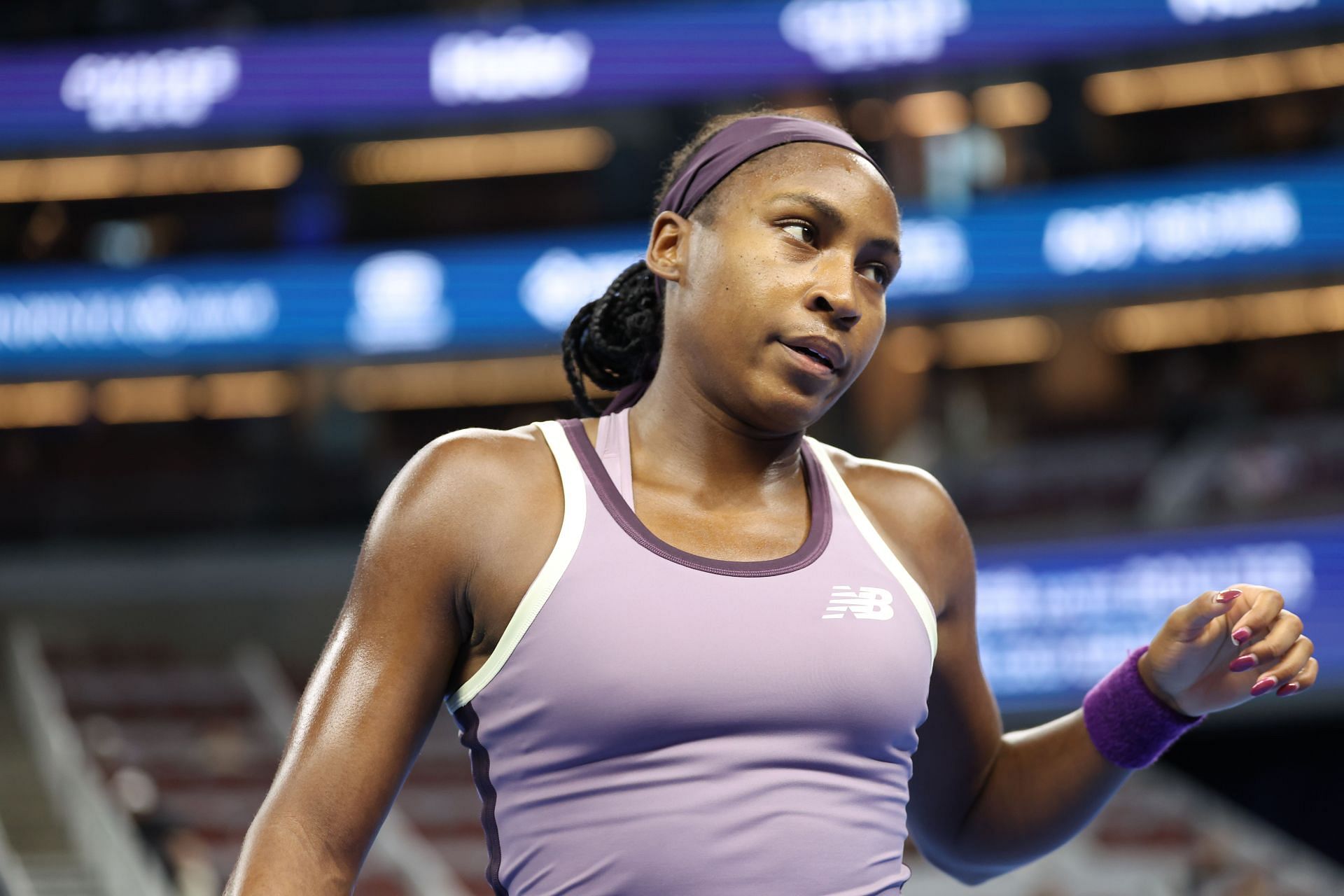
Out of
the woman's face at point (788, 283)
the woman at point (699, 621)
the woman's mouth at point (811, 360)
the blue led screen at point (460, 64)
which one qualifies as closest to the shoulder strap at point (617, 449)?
the woman at point (699, 621)

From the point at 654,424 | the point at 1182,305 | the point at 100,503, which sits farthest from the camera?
the point at 1182,305

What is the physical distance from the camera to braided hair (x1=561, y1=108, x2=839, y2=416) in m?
1.79

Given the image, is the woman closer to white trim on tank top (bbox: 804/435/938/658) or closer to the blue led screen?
white trim on tank top (bbox: 804/435/938/658)

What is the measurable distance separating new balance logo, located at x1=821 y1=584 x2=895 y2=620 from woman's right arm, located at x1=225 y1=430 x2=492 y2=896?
1.22 feet

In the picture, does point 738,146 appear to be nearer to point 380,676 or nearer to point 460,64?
point 380,676

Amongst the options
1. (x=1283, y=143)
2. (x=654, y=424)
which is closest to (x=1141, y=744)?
(x=654, y=424)

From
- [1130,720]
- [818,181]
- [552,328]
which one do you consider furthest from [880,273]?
[552,328]

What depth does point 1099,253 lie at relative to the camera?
11.9m

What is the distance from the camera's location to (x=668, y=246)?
167cm

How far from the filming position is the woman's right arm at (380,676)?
4.61ft

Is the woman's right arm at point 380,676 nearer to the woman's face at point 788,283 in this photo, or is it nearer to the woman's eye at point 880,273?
the woman's face at point 788,283

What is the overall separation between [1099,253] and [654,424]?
35.8ft

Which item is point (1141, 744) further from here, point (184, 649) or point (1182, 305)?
point (1182, 305)

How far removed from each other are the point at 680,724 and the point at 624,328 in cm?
59
